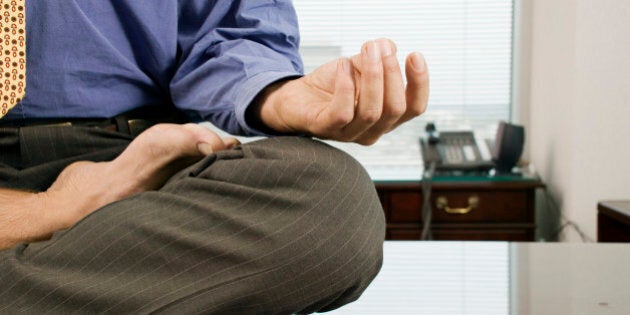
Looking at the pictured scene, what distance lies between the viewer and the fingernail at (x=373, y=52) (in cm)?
62

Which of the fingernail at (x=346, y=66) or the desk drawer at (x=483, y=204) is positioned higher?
the fingernail at (x=346, y=66)

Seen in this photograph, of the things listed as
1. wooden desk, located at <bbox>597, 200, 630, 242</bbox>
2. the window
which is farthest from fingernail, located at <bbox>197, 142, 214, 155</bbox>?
the window

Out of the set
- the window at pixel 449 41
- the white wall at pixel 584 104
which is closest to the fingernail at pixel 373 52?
the white wall at pixel 584 104

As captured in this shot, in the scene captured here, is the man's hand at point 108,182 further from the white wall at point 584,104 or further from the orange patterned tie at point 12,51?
the white wall at point 584,104

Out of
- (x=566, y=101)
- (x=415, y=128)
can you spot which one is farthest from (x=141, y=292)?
(x=415, y=128)

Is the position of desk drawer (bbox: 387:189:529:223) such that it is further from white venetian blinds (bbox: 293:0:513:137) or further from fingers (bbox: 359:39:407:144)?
fingers (bbox: 359:39:407:144)

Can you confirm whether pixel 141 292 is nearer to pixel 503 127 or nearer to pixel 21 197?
pixel 21 197

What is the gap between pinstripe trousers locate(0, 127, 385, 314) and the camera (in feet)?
2.10

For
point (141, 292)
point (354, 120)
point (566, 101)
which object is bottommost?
point (566, 101)

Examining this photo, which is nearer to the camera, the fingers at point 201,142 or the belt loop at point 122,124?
the fingers at point 201,142

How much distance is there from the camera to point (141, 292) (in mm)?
637

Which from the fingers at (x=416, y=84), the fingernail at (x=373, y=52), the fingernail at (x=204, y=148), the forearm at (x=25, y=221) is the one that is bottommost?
the forearm at (x=25, y=221)

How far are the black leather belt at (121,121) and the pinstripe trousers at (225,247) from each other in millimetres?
238

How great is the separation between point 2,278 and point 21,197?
19 cm
